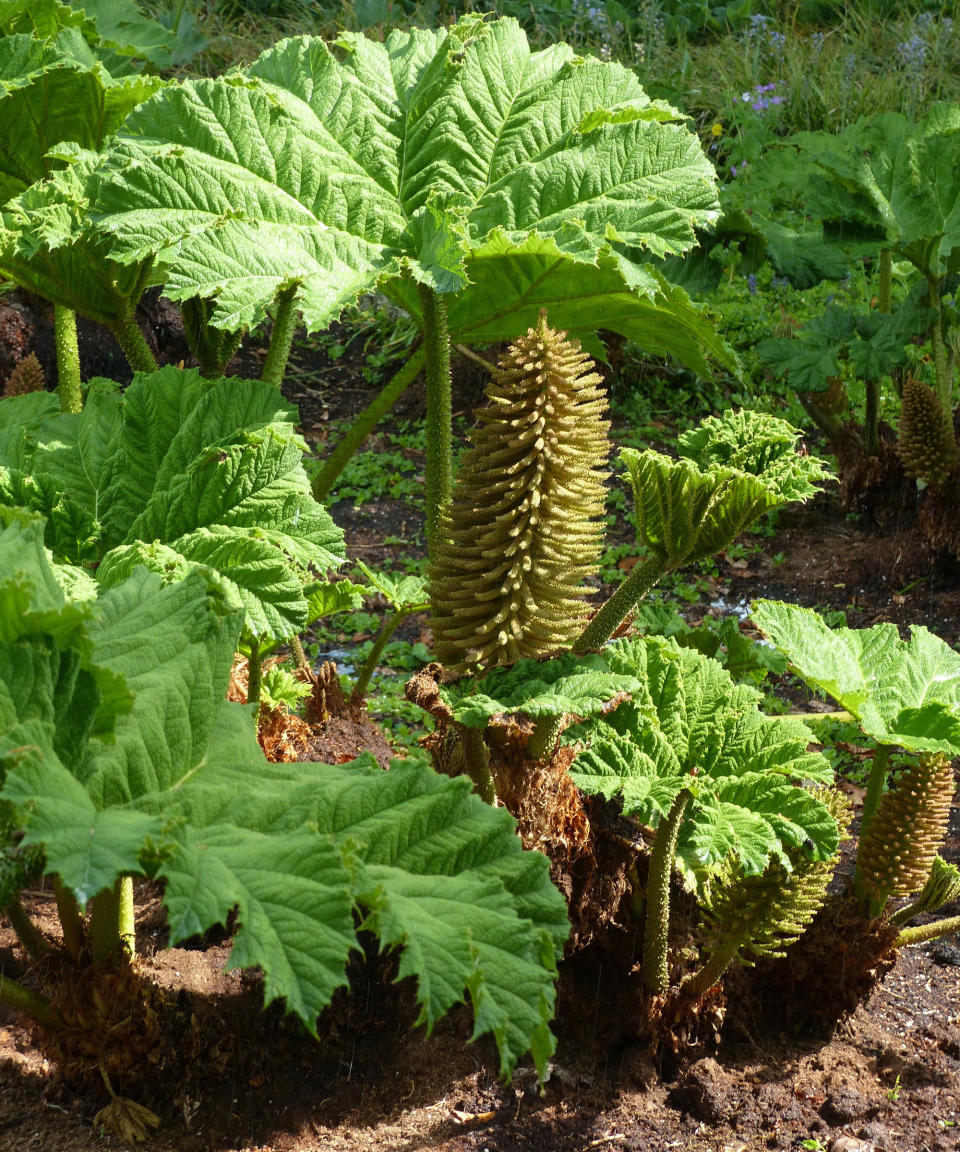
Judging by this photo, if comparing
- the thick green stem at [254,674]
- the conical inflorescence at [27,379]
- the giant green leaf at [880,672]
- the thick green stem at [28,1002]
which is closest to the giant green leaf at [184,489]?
the thick green stem at [254,674]

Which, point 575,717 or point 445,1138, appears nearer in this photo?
point 445,1138

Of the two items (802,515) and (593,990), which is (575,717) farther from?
(802,515)

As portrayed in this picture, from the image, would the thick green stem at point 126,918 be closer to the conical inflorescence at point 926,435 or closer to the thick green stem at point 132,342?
the thick green stem at point 132,342

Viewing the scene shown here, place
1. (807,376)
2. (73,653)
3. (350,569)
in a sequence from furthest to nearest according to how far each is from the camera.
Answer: (350,569), (807,376), (73,653)

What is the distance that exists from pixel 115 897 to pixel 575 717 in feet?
2.75

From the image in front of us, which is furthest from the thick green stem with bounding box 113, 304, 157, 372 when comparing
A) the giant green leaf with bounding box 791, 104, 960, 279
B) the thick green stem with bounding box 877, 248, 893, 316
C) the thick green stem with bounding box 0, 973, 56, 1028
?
the thick green stem with bounding box 877, 248, 893, 316

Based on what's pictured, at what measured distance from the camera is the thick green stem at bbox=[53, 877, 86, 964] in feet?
5.96

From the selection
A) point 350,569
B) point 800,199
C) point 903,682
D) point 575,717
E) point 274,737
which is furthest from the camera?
point 800,199

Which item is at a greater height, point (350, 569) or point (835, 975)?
point (350, 569)

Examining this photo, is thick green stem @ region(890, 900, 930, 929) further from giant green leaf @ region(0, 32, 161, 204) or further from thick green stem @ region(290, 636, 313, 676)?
giant green leaf @ region(0, 32, 161, 204)

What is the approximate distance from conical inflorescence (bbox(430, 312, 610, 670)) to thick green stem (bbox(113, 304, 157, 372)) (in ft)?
3.38

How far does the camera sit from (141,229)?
2312mm

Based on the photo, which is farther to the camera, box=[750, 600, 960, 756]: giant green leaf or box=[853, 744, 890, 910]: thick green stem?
box=[853, 744, 890, 910]: thick green stem

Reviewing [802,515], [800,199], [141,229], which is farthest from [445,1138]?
[800,199]
